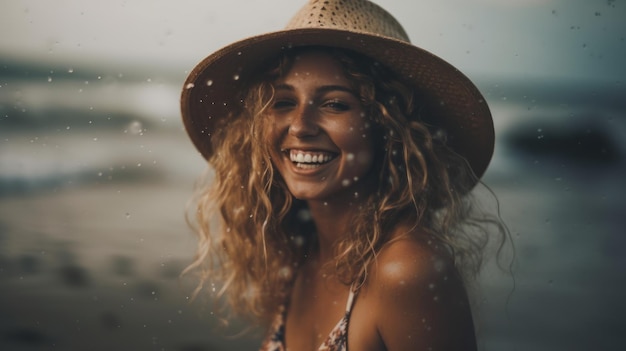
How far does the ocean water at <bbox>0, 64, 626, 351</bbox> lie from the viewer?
3986mm

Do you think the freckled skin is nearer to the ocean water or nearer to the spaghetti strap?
the spaghetti strap

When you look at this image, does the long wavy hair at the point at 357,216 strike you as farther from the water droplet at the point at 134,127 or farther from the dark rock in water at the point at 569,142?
the water droplet at the point at 134,127

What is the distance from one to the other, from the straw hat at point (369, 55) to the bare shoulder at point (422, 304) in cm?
51

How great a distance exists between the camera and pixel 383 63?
6.46ft

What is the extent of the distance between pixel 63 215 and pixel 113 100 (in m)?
3.86

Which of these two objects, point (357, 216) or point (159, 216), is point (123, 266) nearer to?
point (159, 216)

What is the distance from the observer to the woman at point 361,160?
1.75 meters

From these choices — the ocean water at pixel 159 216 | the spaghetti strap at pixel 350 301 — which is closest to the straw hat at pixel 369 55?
the spaghetti strap at pixel 350 301

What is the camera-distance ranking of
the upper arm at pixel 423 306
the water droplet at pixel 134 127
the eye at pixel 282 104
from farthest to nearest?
the water droplet at pixel 134 127 → the eye at pixel 282 104 → the upper arm at pixel 423 306

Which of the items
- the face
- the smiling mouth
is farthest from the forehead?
the smiling mouth

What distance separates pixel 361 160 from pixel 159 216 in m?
4.94

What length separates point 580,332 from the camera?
385 cm

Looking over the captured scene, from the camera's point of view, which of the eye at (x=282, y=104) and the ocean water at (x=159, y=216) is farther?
the ocean water at (x=159, y=216)

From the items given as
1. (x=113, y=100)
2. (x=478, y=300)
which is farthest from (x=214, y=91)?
(x=113, y=100)
